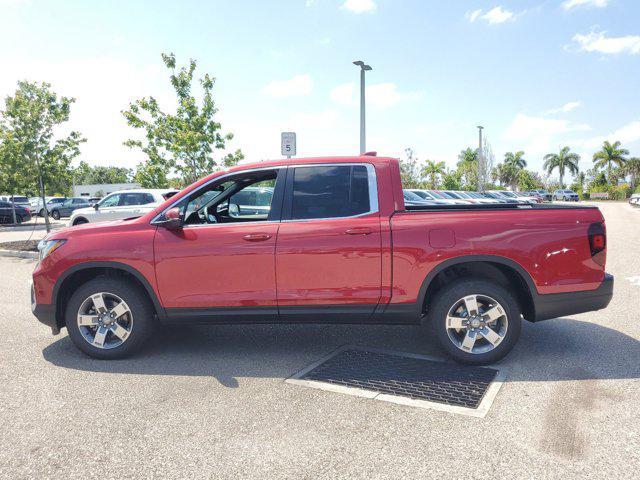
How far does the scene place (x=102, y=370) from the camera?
434cm

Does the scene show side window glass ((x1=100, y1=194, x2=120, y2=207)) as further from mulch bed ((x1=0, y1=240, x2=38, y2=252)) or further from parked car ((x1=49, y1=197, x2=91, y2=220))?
parked car ((x1=49, y1=197, x2=91, y2=220))

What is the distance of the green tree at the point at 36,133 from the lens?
14680mm

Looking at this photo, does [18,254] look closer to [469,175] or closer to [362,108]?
[362,108]

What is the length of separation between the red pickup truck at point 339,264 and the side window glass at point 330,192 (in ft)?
0.03

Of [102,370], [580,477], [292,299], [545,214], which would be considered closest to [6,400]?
[102,370]

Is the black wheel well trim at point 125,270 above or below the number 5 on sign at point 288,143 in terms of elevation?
below

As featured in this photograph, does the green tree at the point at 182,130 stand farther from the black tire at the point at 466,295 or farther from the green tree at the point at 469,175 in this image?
the green tree at the point at 469,175

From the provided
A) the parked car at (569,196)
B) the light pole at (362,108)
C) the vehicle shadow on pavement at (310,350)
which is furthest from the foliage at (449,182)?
the vehicle shadow on pavement at (310,350)

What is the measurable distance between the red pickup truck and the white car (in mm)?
10442

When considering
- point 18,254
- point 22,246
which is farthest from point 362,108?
point 22,246

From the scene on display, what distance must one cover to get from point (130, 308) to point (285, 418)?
201 centimetres

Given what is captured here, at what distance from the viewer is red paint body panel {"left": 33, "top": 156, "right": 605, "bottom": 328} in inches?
164

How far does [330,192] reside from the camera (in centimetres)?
438

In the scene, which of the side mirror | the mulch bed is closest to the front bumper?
the side mirror
